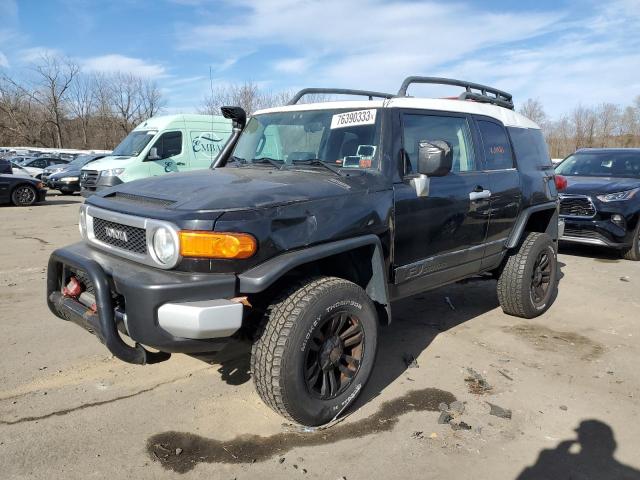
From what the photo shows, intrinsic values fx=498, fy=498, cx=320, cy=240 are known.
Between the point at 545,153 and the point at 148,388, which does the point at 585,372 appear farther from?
the point at 148,388

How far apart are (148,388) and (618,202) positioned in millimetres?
7402

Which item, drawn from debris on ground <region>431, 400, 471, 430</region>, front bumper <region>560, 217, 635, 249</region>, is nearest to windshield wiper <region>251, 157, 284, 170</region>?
debris on ground <region>431, 400, 471, 430</region>

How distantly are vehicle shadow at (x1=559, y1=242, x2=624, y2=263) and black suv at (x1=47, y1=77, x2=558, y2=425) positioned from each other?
15.4 feet

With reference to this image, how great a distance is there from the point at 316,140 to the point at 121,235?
1.56m

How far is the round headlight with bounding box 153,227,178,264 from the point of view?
259 cm

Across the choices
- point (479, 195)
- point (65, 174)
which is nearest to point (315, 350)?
point (479, 195)

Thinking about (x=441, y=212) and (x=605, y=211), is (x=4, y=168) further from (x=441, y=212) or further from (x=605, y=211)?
(x=605, y=211)

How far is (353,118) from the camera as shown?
3.60 m

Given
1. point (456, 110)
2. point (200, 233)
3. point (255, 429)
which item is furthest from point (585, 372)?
point (200, 233)

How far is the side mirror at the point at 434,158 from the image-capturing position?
3.31 meters

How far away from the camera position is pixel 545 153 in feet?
17.5

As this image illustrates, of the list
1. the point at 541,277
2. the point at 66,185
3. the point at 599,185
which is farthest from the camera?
the point at 66,185

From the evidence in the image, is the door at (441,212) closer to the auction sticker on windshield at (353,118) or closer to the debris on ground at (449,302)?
Answer: the auction sticker on windshield at (353,118)

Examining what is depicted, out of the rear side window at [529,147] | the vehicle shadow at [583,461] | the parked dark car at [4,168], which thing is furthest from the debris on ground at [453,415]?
the parked dark car at [4,168]
